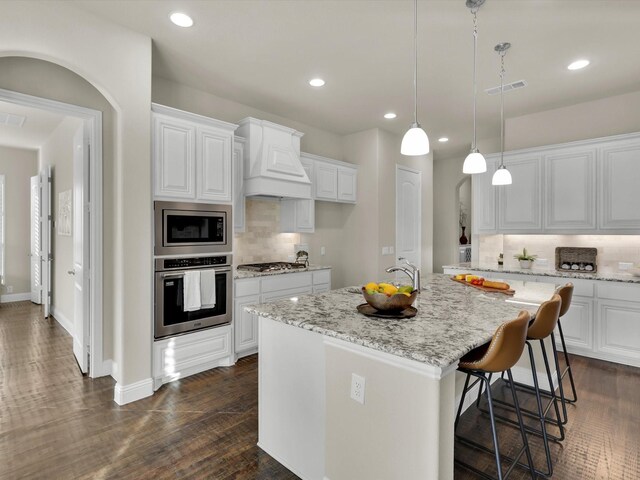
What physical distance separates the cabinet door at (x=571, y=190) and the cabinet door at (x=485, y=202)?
65 centimetres

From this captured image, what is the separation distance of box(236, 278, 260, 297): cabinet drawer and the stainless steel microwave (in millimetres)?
389

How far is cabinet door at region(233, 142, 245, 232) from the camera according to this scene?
3852 millimetres

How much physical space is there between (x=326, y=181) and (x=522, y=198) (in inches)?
103

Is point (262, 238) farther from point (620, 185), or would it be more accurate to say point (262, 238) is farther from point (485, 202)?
point (620, 185)

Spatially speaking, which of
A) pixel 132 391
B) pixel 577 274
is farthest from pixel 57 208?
pixel 577 274

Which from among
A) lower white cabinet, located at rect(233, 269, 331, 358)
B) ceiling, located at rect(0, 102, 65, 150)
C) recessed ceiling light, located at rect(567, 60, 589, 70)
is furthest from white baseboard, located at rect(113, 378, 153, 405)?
recessed ceiling light, located at rect(567, 60, 589, 70)

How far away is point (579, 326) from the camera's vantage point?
12.9 feet

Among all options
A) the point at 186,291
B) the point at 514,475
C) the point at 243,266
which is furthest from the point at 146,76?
the point at 514,475

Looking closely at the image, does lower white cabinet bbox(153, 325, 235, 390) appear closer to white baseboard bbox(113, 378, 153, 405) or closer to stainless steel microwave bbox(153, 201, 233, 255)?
white baseboard bbox(113, 378, 153, 405)

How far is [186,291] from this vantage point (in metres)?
3.20

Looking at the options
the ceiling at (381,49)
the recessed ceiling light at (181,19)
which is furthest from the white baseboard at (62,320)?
the recessed ceiling light at (181,19)

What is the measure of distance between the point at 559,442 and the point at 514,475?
0.56 metres

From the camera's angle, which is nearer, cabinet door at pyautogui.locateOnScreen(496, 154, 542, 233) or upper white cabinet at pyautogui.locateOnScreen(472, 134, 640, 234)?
upper white cabinet at pyautogui.locateOnScreen(472, 134, 640, 234)

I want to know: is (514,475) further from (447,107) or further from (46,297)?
(46,297)
